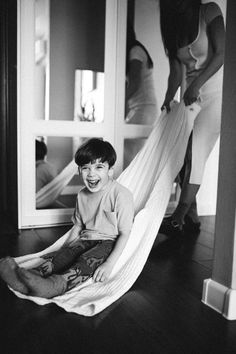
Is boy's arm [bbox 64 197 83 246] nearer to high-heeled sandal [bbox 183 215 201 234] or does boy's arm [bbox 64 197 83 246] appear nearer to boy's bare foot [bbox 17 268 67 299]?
boy's bare foot [bbox 17 268 67 299]

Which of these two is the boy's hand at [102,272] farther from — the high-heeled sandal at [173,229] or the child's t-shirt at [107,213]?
the high-heeled sandal at [173,229]

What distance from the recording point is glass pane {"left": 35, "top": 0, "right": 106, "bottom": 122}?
242cm

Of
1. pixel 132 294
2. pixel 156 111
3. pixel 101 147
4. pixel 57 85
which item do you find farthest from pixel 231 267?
pixel 57 85

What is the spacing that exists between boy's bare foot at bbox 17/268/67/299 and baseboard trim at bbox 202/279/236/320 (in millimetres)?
481

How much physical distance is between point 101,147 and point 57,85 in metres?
1.48

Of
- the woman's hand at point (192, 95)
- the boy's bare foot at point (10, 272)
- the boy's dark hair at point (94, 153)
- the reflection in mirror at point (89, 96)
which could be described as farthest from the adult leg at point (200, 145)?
the boy's bare foot at point (10, 272)

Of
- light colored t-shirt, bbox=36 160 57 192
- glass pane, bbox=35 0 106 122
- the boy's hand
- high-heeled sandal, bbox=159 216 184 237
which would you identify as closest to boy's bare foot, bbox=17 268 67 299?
the boy's hand

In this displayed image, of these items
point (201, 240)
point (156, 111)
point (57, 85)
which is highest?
point (57, 85)

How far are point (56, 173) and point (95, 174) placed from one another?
132 cm

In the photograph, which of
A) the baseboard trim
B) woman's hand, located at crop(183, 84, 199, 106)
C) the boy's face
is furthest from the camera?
woman's hand, located at crop(183, 84, 199, 106)

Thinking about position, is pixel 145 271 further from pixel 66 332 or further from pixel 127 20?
pixel 127 20

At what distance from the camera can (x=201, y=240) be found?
2.02 metres

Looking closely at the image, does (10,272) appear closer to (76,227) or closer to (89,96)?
(76,227)

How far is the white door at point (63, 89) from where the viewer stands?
221 centimetres
